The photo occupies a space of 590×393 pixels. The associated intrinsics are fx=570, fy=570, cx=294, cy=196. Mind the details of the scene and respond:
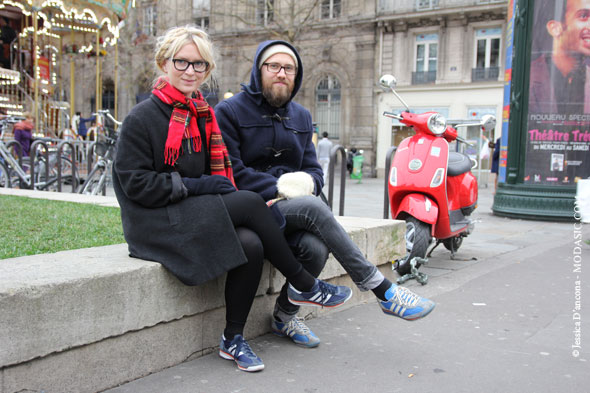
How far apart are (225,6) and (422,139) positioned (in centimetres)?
2507

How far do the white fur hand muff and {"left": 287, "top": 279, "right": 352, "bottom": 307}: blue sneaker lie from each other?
47 centimetres

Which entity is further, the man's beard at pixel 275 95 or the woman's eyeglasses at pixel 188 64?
the man's beard at pixel 275 95

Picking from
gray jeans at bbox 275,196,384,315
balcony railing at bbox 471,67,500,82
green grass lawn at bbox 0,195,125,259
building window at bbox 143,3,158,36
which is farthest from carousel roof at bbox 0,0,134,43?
gray jeans at bbox 275,196,384,315

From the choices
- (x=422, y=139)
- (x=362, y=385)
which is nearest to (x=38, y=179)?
(x=422, y=139)

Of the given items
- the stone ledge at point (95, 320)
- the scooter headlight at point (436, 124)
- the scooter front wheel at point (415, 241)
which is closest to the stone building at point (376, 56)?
the scooter headlight at point (436, 124)

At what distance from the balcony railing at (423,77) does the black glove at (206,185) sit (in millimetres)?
23585

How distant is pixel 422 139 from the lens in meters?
5.07

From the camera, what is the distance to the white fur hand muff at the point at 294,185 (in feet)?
9.94

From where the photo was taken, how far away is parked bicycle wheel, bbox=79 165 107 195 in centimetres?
852

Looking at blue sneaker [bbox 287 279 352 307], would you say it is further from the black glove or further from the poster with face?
the poster with face

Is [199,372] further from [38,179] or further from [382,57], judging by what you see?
[382,57]

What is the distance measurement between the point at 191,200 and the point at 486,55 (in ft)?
77.8

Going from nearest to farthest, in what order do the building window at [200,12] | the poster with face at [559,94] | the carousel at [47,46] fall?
the poster with face at [559,94], the carousel at [47,46], the building window at [200,12]

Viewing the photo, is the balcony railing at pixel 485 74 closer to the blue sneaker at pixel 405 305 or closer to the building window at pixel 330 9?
the building window at pixel 330 9
